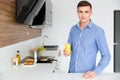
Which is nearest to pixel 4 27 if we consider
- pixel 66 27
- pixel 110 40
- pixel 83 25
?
pixel 83 25

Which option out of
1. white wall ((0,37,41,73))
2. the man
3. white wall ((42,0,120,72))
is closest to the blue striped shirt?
the man

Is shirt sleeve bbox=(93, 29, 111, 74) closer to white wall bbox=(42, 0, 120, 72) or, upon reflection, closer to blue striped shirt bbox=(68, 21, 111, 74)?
blue striped shirt bbox=(68, 21, 111, 74)

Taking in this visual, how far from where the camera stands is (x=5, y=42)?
2.54 metres

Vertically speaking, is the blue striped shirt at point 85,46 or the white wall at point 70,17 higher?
the white wall at point 70,17

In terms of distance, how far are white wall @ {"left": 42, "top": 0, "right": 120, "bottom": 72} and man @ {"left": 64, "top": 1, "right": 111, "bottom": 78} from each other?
3.05 meters

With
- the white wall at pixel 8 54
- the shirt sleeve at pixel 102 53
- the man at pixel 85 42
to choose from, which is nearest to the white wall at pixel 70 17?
the white wall at pixel 8 54

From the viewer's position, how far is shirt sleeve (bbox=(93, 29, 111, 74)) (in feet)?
6.53

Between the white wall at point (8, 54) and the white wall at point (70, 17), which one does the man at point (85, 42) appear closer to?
the white wall at point (8, 54)

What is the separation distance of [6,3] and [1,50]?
1.87 ft

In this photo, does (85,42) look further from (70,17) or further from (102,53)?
(70,17)

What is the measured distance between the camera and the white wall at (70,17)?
5.41m

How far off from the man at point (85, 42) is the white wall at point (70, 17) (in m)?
3.05

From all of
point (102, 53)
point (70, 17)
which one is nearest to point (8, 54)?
point (102, 53)

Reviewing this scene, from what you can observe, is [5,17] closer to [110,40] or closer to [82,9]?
[82,9]
